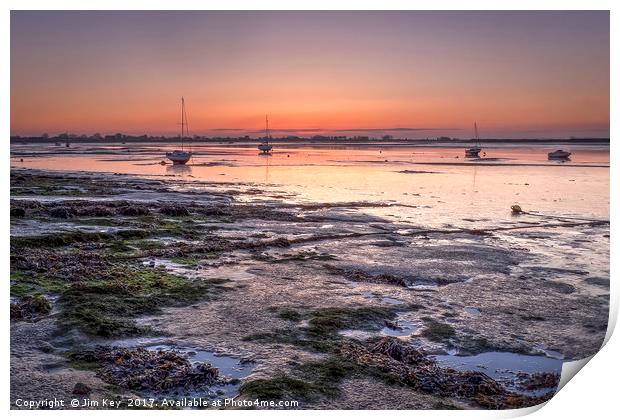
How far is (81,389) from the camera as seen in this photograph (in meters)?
5.02

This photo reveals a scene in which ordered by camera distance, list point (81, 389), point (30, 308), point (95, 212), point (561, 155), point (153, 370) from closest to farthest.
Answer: point (81, 389), point (153, 370), point (30, 308), point (95, 212), point (561, 155)

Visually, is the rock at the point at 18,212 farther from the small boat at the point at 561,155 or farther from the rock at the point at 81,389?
the small boat at the point at 561,155

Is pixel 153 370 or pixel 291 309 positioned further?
pixel 291 309

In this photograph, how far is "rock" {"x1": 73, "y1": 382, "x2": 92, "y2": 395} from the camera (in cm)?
501

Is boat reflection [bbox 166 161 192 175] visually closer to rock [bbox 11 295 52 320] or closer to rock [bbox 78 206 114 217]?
rock [bbox 78 206 114 217]

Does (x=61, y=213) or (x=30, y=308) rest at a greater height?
(x=61, y=213)

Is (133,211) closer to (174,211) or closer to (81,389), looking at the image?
(174,211)

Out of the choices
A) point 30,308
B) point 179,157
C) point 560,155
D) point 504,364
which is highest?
point 179,157

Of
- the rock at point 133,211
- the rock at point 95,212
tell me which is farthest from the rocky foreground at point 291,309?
the rock at point 133,211

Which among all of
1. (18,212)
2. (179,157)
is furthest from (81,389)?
(179,157)

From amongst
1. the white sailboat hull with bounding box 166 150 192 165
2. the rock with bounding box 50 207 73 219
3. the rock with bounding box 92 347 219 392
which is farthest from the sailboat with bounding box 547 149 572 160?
the rock with bounding box 92 347 219 392

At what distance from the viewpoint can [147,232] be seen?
1184 cm

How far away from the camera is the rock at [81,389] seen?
501 centimetres
